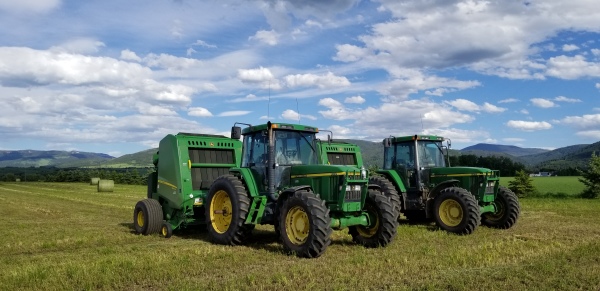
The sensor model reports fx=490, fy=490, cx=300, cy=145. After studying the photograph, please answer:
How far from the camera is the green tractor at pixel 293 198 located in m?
8.35

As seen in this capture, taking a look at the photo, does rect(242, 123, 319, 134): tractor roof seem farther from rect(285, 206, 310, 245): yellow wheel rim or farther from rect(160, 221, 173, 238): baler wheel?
rect(160, 221, 173, 238): baler wheel

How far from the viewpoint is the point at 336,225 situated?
8.67 metres

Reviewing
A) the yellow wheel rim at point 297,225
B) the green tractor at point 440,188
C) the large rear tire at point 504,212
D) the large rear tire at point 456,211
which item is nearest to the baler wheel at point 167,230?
the yellow wheel rim at point 297,225

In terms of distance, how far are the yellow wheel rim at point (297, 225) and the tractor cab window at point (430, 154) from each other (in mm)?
5429

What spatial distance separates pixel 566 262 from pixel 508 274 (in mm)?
1627

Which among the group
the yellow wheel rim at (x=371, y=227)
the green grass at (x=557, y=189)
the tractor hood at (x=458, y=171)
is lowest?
the green grass at (x=557, y=189)

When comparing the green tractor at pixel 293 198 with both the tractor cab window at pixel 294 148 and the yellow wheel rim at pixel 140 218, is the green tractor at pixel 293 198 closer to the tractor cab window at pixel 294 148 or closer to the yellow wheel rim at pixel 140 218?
the tractor cab window at pixel 294 148

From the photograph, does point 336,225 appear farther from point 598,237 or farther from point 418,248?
point 598,237

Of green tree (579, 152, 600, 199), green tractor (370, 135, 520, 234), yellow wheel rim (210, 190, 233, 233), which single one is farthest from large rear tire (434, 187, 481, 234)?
green tree (579, 152, 600, 199)

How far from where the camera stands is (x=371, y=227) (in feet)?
30.9

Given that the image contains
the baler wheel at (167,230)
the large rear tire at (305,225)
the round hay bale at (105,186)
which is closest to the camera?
the large rear tire at (305,225)

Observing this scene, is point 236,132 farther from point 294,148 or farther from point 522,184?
point 522,184

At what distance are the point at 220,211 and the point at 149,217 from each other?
2092 mm

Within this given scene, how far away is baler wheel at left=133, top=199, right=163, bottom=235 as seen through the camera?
11.2 meters
